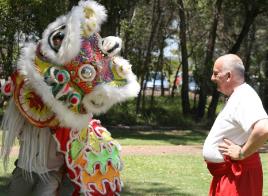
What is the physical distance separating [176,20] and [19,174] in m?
23.7

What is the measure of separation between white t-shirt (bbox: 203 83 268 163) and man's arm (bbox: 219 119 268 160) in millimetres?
42

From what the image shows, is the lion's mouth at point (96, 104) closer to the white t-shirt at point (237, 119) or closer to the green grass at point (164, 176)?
the white t-shirt at point (237, 119)

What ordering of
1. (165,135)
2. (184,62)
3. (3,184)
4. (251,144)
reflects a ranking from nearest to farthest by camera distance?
(251,144), (3,184), (165,135), (184,62)

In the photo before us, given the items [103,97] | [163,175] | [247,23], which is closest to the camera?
[103,97]

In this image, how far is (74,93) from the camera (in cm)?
455

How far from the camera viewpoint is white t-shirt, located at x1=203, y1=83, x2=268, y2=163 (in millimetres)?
4156

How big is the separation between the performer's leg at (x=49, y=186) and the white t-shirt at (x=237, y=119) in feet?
4.00

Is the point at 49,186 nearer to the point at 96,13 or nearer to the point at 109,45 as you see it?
the point at 109,45

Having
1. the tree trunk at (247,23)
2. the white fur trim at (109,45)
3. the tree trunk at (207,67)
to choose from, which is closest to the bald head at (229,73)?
the white fur trim at (109,45)

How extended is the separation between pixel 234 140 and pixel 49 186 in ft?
4.93

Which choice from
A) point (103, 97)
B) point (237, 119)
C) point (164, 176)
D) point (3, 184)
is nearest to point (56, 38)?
point (103, 97)

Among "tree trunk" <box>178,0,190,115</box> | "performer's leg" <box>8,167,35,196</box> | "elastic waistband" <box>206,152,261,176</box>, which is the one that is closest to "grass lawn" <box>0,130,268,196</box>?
"performer's leg" <box>8,167,35,196</box>

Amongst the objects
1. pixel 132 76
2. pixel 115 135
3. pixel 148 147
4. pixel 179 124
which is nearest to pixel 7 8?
pixel 115 135

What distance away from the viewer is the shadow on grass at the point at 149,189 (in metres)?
8.18
